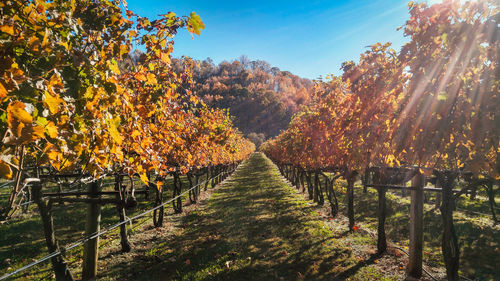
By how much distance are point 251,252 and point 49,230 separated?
A: 18.0 feet

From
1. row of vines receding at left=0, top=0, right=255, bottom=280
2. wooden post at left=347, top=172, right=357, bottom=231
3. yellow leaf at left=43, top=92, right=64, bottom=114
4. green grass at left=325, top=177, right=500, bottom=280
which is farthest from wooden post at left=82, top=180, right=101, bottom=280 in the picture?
green grass at left=325, top=177, right=500, bottom=280

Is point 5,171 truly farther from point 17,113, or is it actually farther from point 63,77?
point 63,77

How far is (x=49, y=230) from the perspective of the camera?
5.36 metres

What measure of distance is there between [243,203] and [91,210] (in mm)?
9653

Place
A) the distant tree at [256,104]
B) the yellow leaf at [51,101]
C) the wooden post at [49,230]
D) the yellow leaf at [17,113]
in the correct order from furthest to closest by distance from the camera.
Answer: the distant tree at [256,104] < the wooden post at [49,230] < the yellow leaf at [51,101] < the yellow leaf at [17,113]

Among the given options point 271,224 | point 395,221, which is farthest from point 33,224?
point 395,221

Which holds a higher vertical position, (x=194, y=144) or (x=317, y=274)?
(x=194, y=144)

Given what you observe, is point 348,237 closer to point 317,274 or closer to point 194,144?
point 317,274

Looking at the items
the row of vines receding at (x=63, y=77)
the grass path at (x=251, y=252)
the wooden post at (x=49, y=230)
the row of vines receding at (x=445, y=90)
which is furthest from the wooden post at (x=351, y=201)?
the wooden post at (x=49, y=230)

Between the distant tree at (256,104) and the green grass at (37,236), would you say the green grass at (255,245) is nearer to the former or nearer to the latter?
the green grass at (37,236)

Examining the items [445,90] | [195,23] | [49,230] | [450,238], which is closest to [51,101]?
[195,23]

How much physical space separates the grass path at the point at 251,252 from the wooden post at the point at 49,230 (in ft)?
3.71

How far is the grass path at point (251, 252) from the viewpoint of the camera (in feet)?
21.5

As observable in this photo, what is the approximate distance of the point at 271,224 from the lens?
10656 millimetres
